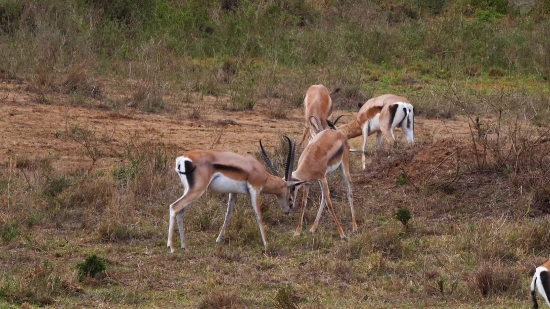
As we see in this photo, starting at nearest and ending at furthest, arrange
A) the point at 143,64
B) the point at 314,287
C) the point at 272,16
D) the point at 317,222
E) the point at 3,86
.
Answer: the point at 314,287 → the point at 317,222 → the point at 3,86 → the point at 143,64 → the point at 272,16

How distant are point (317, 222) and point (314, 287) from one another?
5.98 ft

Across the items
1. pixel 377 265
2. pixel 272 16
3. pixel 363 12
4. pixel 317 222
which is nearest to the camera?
pixel 377 265

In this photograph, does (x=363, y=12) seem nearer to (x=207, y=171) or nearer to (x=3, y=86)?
(x=3, y=86)

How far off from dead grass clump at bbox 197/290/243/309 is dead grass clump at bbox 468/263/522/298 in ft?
5.59

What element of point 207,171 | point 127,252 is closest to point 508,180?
point 207,171

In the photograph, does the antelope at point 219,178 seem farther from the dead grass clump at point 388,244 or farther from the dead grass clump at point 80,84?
the dead grass clump at point 80,84

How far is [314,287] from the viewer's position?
277 inches

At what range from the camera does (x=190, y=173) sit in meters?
7.90

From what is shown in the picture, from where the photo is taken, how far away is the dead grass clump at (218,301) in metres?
6.36

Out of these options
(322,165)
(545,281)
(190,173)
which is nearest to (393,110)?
(322,165)

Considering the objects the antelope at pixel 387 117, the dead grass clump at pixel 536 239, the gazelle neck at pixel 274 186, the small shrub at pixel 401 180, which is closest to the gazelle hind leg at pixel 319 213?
the gazelle neck at pixel 274 186

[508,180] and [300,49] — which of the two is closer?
[508,180]

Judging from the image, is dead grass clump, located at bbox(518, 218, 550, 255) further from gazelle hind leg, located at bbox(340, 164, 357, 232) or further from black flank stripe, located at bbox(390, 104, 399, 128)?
black flank stripe, located at bbox(390, 104, 399, 128)

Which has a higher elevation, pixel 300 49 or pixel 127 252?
pixel 300 49
